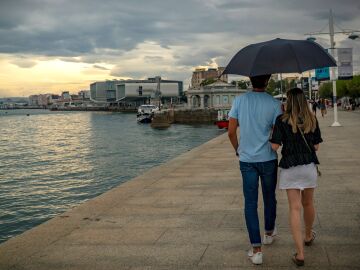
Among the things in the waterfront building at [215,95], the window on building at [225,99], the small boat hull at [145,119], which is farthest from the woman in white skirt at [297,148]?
the window on building at [225,99]

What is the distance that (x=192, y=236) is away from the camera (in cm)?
590

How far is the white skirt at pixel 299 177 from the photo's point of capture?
185 inches

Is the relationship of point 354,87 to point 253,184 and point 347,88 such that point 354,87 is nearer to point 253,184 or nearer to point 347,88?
point 347,88

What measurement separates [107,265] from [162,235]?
117cm

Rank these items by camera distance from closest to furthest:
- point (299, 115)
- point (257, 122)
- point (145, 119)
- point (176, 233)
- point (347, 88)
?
1. point (299, 115)
2. point (257, 122)
3. point (176, 233)
4. point (347, 88)
5. point (145, 119)

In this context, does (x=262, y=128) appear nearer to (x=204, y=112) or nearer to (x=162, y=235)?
(x=162, y=235)

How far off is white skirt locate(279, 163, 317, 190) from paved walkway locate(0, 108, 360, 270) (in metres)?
0.74

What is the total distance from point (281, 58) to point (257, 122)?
26.1 inches

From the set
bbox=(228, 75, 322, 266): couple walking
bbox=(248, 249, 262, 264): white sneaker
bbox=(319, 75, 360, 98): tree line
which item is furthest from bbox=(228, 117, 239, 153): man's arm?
bbox=(319, 75, 360, 98): tree line

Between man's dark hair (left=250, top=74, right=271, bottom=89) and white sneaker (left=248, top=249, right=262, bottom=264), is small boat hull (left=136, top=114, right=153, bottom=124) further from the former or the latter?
white sneaker (left=248, top=249, right=262, bottom=264)

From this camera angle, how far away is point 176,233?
6.07m

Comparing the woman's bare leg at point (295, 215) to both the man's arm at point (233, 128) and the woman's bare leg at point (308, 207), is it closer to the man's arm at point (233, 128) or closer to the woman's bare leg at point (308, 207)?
the woman's bare leg at point (308, 207)

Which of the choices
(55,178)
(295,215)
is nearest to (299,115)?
(295,215)

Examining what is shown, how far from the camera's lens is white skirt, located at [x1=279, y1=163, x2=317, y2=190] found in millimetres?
4707
